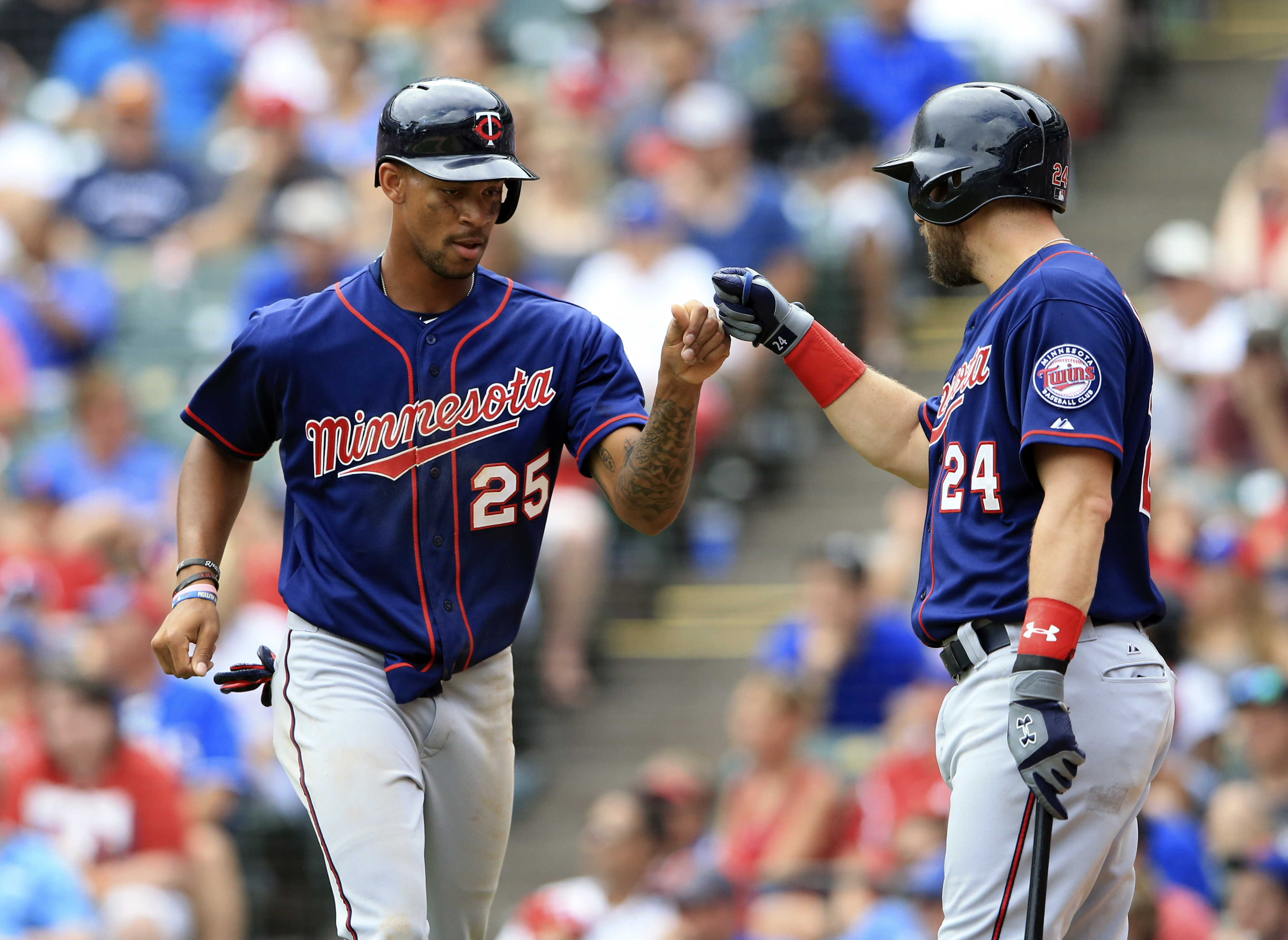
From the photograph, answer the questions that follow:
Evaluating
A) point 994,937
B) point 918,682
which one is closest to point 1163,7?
point 918,682

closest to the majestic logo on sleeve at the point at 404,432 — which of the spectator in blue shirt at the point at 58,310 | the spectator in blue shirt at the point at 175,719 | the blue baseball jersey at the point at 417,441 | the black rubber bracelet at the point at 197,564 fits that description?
the blue baseball jersey at the point at 417,441

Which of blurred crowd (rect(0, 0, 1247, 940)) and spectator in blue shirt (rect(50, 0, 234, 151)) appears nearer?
blurred crowd (rect(0, 0, 1247, 940))

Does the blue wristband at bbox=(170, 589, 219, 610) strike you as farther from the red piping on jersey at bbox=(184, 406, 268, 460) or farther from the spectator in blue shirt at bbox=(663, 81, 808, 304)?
the spectator in blue shirt at bbox=(663, 81, 808, 304)

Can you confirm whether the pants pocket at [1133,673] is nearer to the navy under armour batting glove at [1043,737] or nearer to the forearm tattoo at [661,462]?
the navy under armour batting glove at [1043,737]

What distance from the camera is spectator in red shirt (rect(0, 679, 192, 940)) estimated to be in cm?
679

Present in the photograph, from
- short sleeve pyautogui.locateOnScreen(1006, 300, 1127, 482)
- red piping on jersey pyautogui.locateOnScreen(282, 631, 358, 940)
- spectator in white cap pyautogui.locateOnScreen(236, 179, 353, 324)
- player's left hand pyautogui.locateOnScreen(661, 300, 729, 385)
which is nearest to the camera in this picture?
short sleeve pyautogui.locateOnScreen(1006, 300, 1127, 482)

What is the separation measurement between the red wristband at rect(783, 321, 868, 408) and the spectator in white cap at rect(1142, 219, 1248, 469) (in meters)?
3.70

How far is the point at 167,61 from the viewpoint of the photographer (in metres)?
11.1

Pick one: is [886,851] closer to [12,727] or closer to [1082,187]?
[12,727]

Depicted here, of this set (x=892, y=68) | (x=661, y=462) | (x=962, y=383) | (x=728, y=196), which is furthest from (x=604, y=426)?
(x=892, y=68)

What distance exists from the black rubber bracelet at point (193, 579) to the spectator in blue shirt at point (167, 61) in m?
→ 7.70

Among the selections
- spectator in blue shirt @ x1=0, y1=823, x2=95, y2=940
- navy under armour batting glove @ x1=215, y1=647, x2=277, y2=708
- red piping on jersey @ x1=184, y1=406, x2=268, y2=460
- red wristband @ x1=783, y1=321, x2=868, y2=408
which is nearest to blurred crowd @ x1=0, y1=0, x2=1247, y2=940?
spectator in blue shirt @ x1=0, y1=823, x2=95, y2=940

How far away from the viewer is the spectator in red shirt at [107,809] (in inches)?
267

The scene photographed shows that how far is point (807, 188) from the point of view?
909 cm
